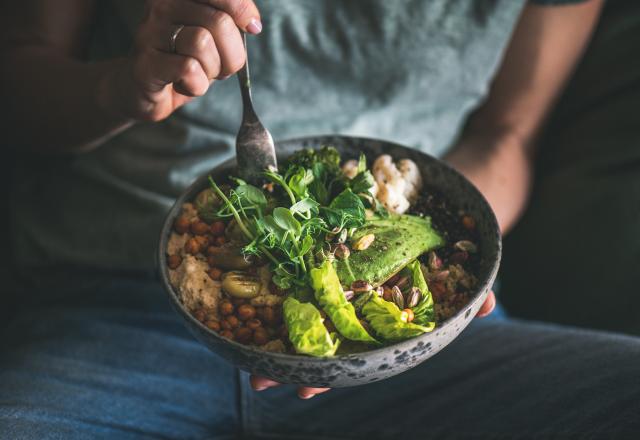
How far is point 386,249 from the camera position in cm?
75

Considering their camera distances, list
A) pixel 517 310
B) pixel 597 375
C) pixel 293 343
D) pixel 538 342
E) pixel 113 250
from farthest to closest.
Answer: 1. pixel 517 310
2. pixel 113 250
3. pixel 538 342
4. pixel 597 375
5. pixel 293 343

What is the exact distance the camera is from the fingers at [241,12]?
750 millimetres

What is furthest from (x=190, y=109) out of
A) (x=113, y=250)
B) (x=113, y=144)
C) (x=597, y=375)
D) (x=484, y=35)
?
(x=597, y=375)

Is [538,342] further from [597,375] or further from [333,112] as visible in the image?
[333,112]

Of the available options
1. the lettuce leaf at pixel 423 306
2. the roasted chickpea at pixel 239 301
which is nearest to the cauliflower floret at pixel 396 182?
the lettuce leaf at pixel 423 306

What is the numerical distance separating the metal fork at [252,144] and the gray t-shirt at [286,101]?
0.29 meters

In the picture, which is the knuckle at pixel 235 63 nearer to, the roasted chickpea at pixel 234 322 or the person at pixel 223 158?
the person at pixel 223 158

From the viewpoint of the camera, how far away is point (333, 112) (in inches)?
47.5

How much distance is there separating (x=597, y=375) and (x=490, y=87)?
0.73m

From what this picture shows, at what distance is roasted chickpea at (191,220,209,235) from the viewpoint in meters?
0.82

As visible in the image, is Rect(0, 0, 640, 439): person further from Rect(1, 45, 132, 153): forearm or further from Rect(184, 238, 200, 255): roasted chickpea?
Rect(184, 238, 200, 255): roasted chickpea

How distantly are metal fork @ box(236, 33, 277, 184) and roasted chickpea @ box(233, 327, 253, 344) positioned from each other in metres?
0.24

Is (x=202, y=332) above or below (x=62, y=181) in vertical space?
above

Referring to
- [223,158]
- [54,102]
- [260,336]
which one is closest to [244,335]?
[260,336]
